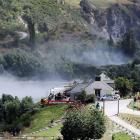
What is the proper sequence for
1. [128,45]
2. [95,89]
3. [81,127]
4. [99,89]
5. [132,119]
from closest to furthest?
[81,127] → [132,119] → [95,89] → [99,89] → [128,45]

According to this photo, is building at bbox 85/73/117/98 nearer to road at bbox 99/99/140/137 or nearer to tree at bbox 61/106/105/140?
road at bbox 99/99/140/137

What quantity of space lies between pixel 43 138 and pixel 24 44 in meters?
121

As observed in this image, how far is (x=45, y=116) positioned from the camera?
67.2 metres

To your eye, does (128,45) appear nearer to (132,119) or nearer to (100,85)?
(100,85)

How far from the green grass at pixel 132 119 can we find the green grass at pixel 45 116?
22.2ft

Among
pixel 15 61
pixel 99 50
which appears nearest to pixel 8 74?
pixel 15 61

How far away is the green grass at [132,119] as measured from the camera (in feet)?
200

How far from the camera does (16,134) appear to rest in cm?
6247

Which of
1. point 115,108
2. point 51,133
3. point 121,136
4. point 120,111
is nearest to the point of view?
point 121,136

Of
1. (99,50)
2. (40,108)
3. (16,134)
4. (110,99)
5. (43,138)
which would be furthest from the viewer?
(99,50)

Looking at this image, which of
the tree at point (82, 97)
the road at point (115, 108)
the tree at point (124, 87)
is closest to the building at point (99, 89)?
the tree at point (82, 97)

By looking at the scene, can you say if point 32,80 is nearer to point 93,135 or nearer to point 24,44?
point 24,44

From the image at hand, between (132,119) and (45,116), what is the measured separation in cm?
1022

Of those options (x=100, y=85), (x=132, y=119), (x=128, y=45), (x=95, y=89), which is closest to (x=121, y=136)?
(x=132, y=119)
